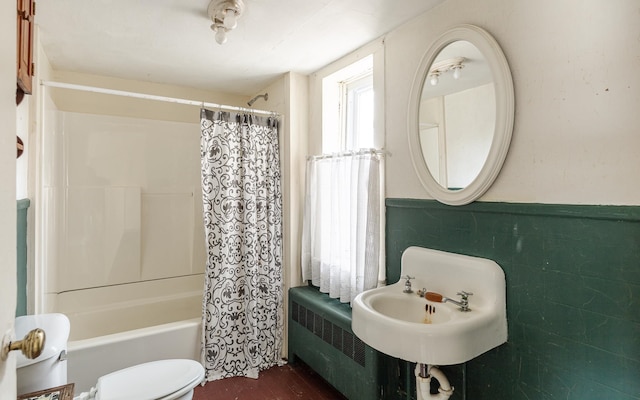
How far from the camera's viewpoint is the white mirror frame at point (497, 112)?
4.54ft

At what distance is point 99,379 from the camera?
1571mm

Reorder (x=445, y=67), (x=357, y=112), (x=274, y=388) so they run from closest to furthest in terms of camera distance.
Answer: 1. (x=445, y=67)
2. (x=274, y=388)
3. (x=357, y=112)

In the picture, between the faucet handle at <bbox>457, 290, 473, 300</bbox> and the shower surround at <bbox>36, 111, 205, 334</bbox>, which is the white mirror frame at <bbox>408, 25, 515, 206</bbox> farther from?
the shower surround at <bbox>36, 111, 205, 334</bbox>

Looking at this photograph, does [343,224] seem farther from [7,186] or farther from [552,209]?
[7,186]

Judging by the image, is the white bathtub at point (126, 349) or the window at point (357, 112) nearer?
the white bathtub at point (126, 349)

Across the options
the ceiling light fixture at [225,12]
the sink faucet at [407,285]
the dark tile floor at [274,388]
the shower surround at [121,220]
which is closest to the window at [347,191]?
the sink faucet at [407,285]

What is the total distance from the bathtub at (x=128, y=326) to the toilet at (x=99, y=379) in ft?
1.55

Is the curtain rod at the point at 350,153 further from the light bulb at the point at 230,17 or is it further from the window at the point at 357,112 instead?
the light bulb at the point at 230,17

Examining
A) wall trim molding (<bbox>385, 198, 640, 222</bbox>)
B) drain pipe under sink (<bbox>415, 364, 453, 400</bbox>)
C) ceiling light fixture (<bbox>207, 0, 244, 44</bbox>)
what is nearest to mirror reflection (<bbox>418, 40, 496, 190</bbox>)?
wall trim molding (<bbox>385, 198, 640, 222</bbox>)

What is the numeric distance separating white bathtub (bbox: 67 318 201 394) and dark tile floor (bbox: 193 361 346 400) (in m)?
0.26

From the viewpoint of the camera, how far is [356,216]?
2.05m

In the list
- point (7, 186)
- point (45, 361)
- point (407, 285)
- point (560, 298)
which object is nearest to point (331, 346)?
Result: point (407, 285)

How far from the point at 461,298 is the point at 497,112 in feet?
2.64

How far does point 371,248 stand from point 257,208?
96cm
